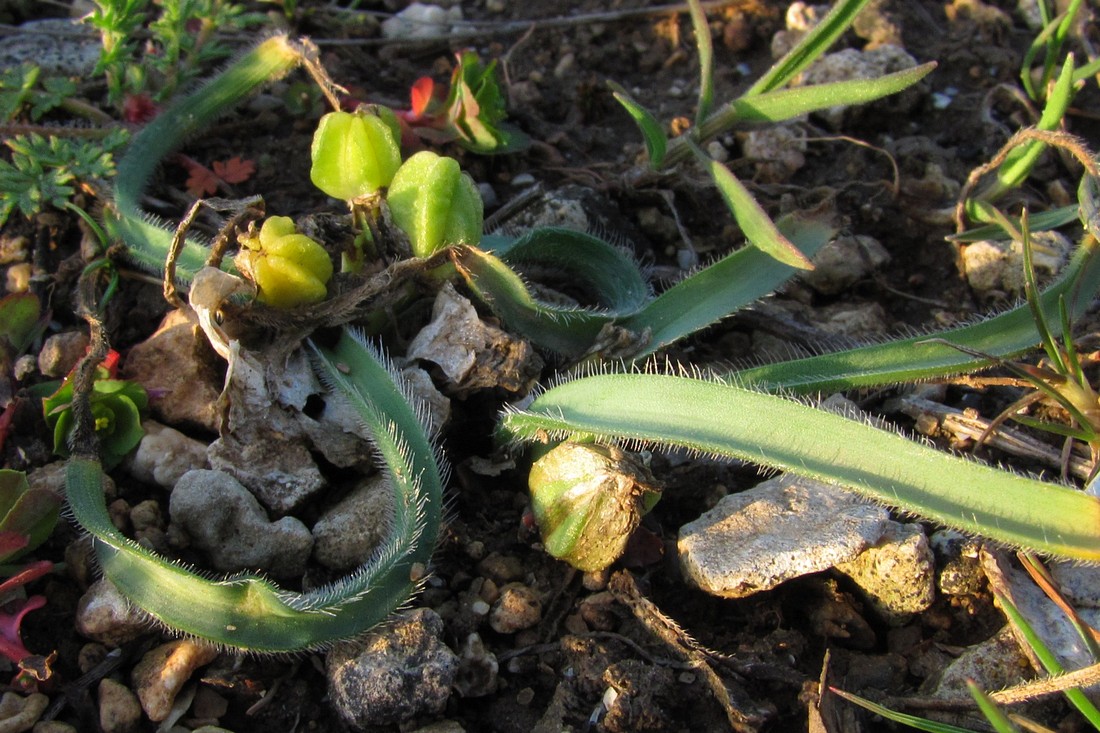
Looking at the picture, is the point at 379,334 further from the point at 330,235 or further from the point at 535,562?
the point at 535,562

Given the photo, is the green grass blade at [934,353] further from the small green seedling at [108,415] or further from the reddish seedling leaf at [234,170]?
the reddish seedling leaf at [234,170]

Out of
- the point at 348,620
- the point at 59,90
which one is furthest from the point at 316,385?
the point at 59,90

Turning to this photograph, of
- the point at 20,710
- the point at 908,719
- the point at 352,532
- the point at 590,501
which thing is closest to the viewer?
the point at 908,719

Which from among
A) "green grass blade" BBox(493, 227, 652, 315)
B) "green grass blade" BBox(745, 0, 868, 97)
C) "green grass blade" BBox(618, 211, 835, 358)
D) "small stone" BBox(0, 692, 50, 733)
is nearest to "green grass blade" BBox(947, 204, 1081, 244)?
"green grass blade" BBox(618, 211, 835, 358)

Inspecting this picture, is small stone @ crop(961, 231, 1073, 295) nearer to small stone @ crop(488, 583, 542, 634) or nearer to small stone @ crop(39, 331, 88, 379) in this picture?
small stone @ crop(488, 583, 542, 634)

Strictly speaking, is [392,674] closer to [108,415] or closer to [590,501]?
[590,501]

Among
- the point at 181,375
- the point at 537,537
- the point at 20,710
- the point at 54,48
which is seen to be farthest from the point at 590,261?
the point at 54,48

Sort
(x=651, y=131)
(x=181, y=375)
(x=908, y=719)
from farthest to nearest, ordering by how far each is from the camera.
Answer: (x=651, y=131) → (x=181, y=375) → (x=908, y=719)

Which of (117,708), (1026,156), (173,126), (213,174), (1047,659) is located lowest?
(117,708)

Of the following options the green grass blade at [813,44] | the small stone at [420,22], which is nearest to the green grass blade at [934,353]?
the green grass blade at [813,44]
